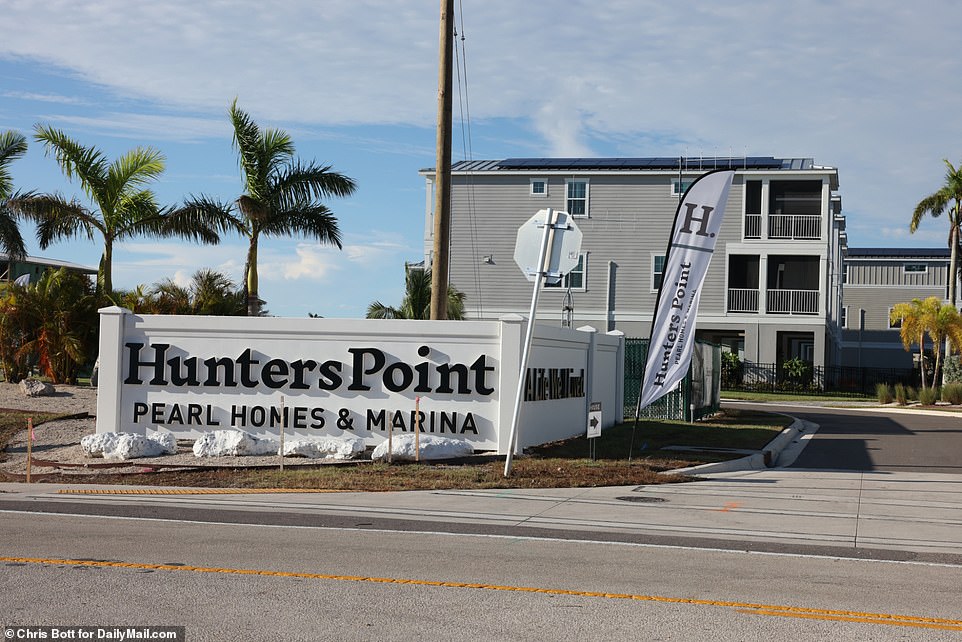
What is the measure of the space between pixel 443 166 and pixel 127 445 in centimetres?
684

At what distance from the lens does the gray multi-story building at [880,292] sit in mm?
64938

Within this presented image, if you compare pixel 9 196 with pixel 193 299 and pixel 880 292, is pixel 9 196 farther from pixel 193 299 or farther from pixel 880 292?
pixel 880 292

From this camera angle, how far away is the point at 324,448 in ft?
55.7

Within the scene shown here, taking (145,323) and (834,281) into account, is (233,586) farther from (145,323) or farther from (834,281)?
(834,281)

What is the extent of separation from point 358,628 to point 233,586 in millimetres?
1551

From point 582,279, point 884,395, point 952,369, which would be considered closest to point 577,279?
point 582,279

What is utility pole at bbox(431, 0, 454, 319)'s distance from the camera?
17.5 m

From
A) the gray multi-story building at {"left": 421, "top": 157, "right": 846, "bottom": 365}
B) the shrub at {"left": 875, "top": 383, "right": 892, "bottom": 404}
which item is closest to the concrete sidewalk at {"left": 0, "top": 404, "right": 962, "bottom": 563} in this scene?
the shrub at {"left": 875, "top": 383, "right": 892, "bottom": 404}

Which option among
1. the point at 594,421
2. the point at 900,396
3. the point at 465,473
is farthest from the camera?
the point at 900,396

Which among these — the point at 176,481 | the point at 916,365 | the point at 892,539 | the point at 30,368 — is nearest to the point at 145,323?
the point at 176,481

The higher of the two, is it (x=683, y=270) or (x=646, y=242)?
(x=646, y=242)

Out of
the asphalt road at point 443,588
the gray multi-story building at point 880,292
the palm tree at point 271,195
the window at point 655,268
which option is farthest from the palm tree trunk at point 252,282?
the gray multi-story building at point 880,292

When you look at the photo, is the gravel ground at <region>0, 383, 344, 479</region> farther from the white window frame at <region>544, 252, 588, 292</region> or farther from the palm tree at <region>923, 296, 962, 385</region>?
the palm tree at <region>923, 296, 962, 385</region>

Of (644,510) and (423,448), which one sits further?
(423,448)
